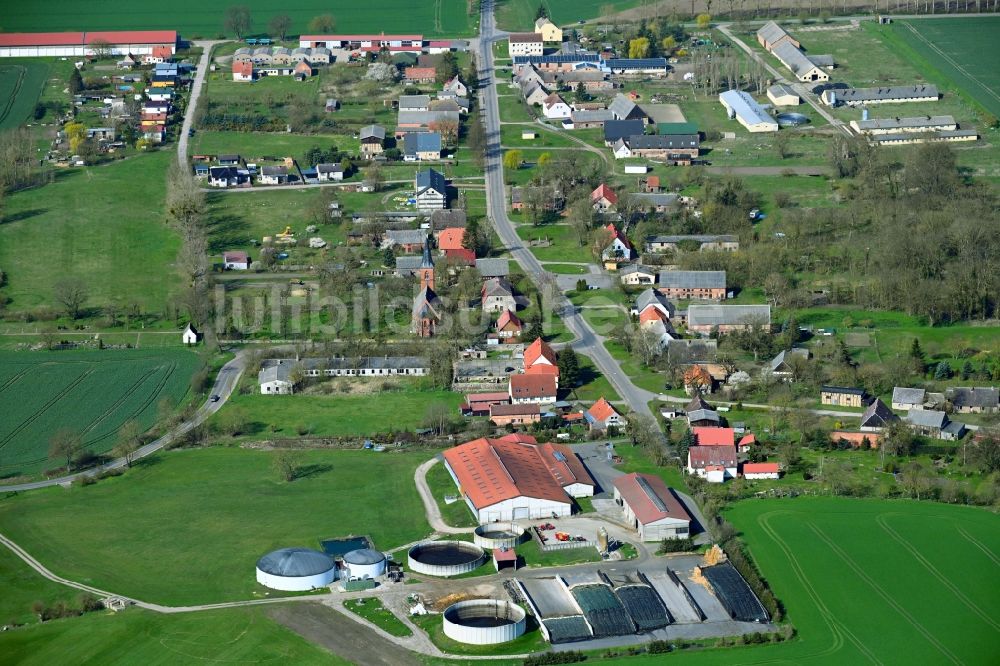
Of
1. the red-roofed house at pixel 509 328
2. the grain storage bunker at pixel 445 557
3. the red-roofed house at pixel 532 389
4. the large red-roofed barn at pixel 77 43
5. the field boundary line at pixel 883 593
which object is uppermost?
the large red-roofed barn at pixel 77 43

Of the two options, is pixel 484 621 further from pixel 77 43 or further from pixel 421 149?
pixel 77 43

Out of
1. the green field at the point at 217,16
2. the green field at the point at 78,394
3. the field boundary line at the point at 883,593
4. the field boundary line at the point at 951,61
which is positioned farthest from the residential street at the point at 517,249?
the field boundary line at the point at 951,61

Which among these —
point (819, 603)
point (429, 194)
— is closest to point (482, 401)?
point (819, 603)

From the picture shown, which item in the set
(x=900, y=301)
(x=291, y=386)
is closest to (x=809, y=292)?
(x=900, y=301)

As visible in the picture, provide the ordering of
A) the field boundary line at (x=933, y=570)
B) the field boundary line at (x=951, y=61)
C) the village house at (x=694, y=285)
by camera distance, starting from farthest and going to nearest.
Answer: the field boundary line at (x=951, y=61) < the village house at (x=694, y=285) < the field boundary line at (x=933, y=570)

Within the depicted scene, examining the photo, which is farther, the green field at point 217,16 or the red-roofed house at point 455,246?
the green field at point 217,16

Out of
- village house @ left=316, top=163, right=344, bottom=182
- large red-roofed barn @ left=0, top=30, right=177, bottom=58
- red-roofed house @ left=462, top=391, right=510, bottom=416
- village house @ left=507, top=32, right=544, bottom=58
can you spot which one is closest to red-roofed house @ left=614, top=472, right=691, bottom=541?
red-roofed house @ left=462, top=391, right=510, bottom=416

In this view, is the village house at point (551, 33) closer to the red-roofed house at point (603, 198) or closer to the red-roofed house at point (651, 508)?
the red-roofed house at point (603, 198)
